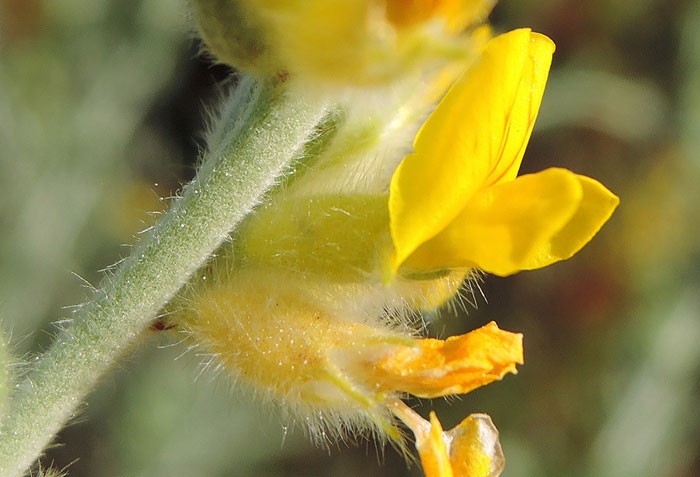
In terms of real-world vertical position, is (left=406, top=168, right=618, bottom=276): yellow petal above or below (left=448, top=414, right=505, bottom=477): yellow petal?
above

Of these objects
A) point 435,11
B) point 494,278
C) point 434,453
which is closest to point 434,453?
point 434,453

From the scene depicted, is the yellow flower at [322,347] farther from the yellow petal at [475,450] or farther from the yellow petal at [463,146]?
the yellow petal at [463,146]

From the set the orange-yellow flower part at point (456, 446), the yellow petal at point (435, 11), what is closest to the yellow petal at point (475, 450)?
the orange-yellow flower part at point (456, 446)

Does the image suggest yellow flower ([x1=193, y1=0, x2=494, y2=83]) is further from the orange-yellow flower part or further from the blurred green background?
the blurred green background

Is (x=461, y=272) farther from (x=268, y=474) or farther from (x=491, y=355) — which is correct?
(x=268, y=474)

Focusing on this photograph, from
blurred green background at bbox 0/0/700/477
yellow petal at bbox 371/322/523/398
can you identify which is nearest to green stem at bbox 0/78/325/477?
yellow petal at bbox 371/322/523/398

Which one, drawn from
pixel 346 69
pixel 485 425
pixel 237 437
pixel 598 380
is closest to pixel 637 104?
pixel 598 380
